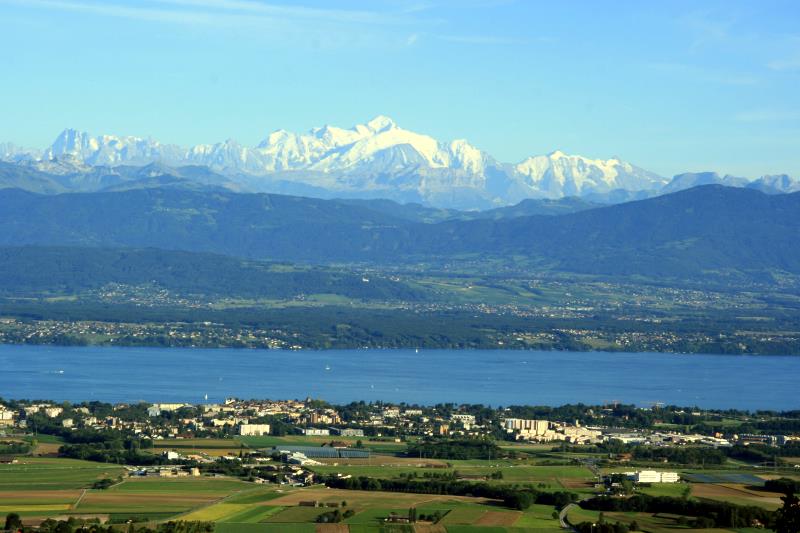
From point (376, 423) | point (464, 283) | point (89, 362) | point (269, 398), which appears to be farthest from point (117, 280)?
point (376, 423)

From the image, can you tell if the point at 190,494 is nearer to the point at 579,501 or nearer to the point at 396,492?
the point at 396,492

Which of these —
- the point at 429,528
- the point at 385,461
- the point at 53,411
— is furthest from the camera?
the point at 53,411

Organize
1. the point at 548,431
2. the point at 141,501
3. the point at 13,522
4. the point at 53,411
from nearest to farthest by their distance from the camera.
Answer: the point at 13,522 < the point at 141,501 < the point at 548,431 < the point at 53,411

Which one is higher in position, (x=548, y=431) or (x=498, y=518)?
(x=548, y=431)

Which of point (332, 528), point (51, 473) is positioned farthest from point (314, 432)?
point (332, 528)

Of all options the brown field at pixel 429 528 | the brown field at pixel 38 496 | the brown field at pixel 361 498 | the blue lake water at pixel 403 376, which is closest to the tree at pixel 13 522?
the brown field at pixel 38 496

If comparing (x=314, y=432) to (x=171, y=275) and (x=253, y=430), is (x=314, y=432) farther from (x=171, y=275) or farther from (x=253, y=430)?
(x=171, y=275)

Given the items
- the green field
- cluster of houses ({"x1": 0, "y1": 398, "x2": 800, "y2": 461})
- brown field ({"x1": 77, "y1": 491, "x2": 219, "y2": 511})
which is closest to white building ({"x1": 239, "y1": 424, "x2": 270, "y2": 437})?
cluster of houses ({"x1": 0, "y1": 398, "x2": 800, "y2": 461})
